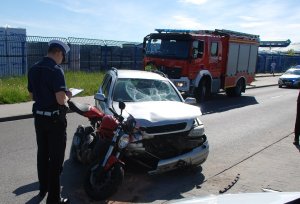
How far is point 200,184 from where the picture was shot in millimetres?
6027

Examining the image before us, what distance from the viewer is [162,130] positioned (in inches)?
231

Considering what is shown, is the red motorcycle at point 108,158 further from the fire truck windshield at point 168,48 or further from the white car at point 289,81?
the white car at point 289,81

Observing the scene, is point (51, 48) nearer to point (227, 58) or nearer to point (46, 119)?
point (46, 119)

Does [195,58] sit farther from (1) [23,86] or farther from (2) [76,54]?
(2) [76,54]

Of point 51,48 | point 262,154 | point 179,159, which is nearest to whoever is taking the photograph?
point 51,48

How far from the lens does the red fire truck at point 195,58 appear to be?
15250 mm

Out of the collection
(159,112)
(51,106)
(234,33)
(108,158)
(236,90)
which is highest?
(234,33)

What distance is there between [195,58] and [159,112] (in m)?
9.54

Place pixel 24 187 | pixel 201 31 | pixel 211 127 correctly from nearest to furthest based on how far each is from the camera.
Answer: pixel 24 187, pixel 211 127, pixel 201 31

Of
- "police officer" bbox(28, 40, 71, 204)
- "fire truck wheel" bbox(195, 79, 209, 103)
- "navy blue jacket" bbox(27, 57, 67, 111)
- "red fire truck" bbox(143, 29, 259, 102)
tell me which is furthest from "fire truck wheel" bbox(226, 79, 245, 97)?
"navy blue jacket" bbox(27, 57, 67, 111)

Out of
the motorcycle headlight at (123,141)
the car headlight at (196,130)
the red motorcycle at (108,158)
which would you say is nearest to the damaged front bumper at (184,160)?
the car headlight at (196,130)

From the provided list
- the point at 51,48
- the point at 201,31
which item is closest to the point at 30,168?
the point at 51,48

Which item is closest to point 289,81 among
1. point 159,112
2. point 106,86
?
point 106,86

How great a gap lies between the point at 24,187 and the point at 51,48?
2.18 m
